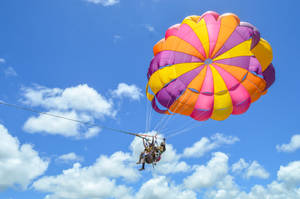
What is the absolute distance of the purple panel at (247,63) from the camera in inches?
473

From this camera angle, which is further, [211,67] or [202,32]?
[211,67]

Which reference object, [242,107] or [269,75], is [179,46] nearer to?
[242,107]

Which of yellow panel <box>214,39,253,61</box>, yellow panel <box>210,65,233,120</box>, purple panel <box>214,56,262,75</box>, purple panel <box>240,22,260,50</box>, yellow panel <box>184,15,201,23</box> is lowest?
yellow panel <box>210,65,233,120</box>

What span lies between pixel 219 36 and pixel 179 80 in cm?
267

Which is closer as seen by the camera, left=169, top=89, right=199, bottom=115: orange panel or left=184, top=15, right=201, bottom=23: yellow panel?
left=184, top=15, right=201, bottom=23: yellow panel

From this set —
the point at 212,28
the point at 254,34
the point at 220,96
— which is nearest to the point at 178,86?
the point at 220,96

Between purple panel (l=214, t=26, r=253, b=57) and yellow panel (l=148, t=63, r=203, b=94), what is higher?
purple panel (l=214, t=26, r=253, b=57)

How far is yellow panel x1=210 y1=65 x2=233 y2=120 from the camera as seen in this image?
1265 cm

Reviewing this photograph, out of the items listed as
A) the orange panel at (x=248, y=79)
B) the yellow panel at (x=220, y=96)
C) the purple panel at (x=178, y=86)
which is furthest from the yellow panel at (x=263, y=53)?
the purple panel at (x=178, y=86)

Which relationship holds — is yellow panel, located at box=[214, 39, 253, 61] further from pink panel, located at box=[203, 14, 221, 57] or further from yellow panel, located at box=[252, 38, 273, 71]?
pink panel, located at box=[203, 14, 221, 57]

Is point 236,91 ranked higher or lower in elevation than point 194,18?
lower

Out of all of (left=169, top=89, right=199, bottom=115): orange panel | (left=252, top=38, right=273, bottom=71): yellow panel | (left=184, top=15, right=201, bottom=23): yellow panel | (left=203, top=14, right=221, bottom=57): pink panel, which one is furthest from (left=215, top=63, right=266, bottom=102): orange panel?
(left=184, top=15, right=201, bottom=23): yellow panel

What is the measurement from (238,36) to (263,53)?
137 centimetres

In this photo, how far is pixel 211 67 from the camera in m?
12.7
